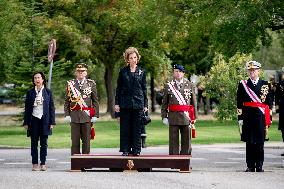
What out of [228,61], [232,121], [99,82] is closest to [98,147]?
[228,61]

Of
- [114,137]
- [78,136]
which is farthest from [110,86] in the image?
[78,136]

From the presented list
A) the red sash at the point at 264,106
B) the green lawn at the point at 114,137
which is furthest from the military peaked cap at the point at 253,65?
the green lawn at the point at 114,137

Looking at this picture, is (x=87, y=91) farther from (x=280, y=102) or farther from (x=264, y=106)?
(x=280, y=102)

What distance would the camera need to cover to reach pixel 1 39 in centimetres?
3222

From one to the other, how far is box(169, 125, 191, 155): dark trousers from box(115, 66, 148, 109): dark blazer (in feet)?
3.65

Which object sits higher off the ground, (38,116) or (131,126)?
(38,116)

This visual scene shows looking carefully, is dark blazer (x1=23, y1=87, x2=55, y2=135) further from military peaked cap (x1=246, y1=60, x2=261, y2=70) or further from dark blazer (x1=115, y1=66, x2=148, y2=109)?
military peaked cap (x1=246, y1=60, x2=261, y2=70)

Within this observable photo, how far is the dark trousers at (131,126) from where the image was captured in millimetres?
16609

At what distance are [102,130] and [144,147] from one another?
33.8 ft

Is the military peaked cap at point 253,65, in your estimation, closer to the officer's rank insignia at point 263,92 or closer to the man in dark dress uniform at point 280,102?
the officer's rank insignia at point 263,92

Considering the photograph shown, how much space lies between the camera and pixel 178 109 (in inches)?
685

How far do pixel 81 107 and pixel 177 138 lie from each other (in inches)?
77.1

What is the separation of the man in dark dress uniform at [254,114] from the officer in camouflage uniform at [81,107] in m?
2.85

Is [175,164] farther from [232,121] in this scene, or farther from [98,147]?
[232,121]
